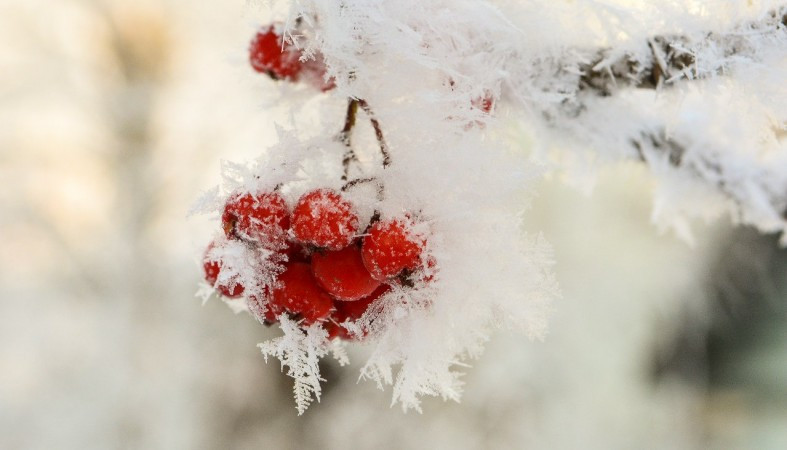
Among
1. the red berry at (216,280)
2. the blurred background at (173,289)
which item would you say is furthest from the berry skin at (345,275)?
the blurred background at (173,289)

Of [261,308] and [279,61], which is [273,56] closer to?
[279,61]

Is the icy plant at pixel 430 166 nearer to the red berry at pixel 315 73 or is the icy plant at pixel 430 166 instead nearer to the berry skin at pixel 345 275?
the berry skin at pixel 345 275

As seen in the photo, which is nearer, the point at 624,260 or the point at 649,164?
the point at 649,164

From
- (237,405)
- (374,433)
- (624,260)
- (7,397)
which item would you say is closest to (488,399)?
(374,433)

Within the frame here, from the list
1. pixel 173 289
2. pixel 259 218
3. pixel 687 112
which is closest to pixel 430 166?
pixel 259 218

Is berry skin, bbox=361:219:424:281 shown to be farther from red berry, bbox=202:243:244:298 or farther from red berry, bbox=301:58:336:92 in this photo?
red berry, bbox=301:58:336:92

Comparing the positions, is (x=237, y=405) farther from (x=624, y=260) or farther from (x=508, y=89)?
(x=508, y=89)
